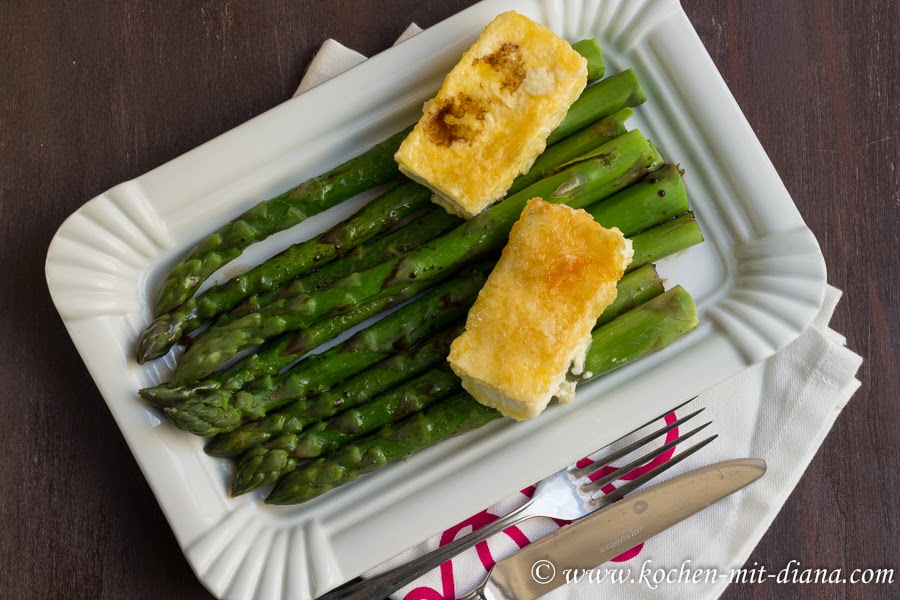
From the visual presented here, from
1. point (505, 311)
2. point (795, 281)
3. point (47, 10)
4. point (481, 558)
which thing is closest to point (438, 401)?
point (505, 311)

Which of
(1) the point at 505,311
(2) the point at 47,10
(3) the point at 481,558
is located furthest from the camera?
(2) the point at 47,10

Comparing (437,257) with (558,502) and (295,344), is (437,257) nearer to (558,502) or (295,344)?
(295,344)

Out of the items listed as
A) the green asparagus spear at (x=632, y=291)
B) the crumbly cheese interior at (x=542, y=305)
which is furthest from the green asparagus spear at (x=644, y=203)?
the crumbly cheese interior at (x=542, y=305)

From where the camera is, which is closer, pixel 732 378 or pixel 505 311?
pixel 505 311

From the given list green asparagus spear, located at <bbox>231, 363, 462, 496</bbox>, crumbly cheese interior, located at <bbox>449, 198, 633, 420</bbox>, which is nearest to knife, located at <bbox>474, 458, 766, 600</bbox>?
crumbly cheese interior, located at <bbox>449, 198, 633, 420</bbox>

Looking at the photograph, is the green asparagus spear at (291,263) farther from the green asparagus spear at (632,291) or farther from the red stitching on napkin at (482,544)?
the red stitching on napkin at (482,544)

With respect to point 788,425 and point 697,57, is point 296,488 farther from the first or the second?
point 697,57

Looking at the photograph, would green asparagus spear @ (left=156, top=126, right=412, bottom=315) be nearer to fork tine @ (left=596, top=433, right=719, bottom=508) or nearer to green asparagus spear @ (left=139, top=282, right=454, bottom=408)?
green asparagus spear @ (left=139, top=282, right=454, bottom=408)
